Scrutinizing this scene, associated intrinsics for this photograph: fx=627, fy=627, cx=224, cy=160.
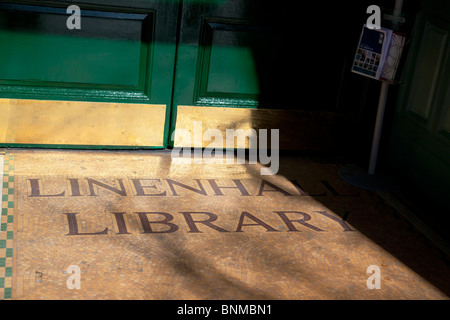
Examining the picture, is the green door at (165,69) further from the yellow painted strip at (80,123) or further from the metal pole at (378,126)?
the metal pole at (378,126)

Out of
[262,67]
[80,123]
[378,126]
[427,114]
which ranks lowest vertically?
[80,123]

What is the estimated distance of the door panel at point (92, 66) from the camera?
487 cm

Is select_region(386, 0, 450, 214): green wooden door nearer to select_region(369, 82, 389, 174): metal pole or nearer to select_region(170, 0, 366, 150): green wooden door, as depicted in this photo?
select_region(369, 82, 389, 174): metal pole

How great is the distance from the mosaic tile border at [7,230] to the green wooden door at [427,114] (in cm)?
310

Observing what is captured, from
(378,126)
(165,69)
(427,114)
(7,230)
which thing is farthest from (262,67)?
(7,230)

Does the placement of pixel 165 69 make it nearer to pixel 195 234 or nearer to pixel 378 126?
pixel 195 234

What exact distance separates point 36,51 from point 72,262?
1950mm

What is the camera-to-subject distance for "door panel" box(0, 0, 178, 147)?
487 centimetres

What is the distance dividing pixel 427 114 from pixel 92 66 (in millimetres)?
2767

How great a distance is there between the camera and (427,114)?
5.14 metres

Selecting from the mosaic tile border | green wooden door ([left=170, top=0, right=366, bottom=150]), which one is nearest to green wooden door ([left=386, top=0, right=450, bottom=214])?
green wooden door ([left=170, top=0, right=366, bottom=150])

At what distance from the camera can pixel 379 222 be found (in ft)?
15.5

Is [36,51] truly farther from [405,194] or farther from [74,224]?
[405,194]

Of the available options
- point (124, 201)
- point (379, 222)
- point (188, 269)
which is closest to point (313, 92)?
point (379, 222)
